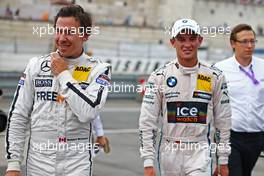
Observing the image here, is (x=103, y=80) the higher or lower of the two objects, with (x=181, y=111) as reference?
higher

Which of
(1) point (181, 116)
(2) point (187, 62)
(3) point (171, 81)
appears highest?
(2) point (187, 62)

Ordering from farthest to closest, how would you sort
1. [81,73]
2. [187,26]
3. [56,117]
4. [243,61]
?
[243,61]
[187,26]
[81,73]
[56,117]

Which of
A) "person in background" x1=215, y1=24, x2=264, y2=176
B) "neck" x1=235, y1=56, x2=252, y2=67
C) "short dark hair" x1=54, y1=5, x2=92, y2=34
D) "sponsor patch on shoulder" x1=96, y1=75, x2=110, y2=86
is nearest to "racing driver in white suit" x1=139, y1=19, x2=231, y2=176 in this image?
"sponsor patch on shoulder" x1=96, y1=75, x2=110, y2=86

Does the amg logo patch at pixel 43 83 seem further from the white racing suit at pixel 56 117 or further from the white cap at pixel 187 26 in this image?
the white cap at pixel 187 26

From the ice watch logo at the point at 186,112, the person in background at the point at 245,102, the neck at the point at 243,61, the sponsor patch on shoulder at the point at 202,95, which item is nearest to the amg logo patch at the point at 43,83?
the ice watch logo at the point at 186,112

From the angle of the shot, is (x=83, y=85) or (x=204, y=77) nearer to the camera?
(x=83, y=85)

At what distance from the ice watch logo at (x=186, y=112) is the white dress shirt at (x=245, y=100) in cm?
127

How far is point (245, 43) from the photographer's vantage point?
557cm

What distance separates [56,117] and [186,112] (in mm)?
1010

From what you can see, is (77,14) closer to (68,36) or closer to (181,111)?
(68,36)

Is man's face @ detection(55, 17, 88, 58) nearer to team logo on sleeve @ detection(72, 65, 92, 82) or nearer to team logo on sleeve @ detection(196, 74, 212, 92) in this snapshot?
team logo on sleeve @ detection(72, 65, 92, 82)

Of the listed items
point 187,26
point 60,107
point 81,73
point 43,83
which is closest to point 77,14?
point 81,73

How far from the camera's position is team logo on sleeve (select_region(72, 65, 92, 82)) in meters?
3.85

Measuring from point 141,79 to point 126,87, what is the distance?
1.97 ft
